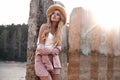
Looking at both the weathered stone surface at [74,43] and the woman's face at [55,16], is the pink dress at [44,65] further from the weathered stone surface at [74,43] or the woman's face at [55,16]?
the weathered stone surface at [74,43]

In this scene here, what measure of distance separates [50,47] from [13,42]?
8210mm

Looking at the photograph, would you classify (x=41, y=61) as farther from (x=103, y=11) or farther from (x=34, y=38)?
(x=103, y=11)

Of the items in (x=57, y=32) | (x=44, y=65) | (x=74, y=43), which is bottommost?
(x=44, y=65)

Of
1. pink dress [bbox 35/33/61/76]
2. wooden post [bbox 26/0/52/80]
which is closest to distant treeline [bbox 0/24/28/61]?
wooden post [bbox 26/0/52/80]

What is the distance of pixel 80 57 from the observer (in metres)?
5.46

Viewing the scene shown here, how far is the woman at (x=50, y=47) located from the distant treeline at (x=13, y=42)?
616 centimetres

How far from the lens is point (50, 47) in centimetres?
443

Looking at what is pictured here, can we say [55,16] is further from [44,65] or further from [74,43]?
[74,43]

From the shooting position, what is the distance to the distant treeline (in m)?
11.1

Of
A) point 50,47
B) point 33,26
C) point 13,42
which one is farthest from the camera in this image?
point 13,42

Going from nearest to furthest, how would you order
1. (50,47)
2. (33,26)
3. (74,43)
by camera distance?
(50,47)
(33,26)
(74,43)

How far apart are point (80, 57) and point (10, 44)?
276 inches

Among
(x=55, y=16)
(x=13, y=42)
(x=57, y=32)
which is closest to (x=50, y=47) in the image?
(x=57, y=32)

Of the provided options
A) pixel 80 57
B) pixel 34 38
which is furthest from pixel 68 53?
pixel 34 38
